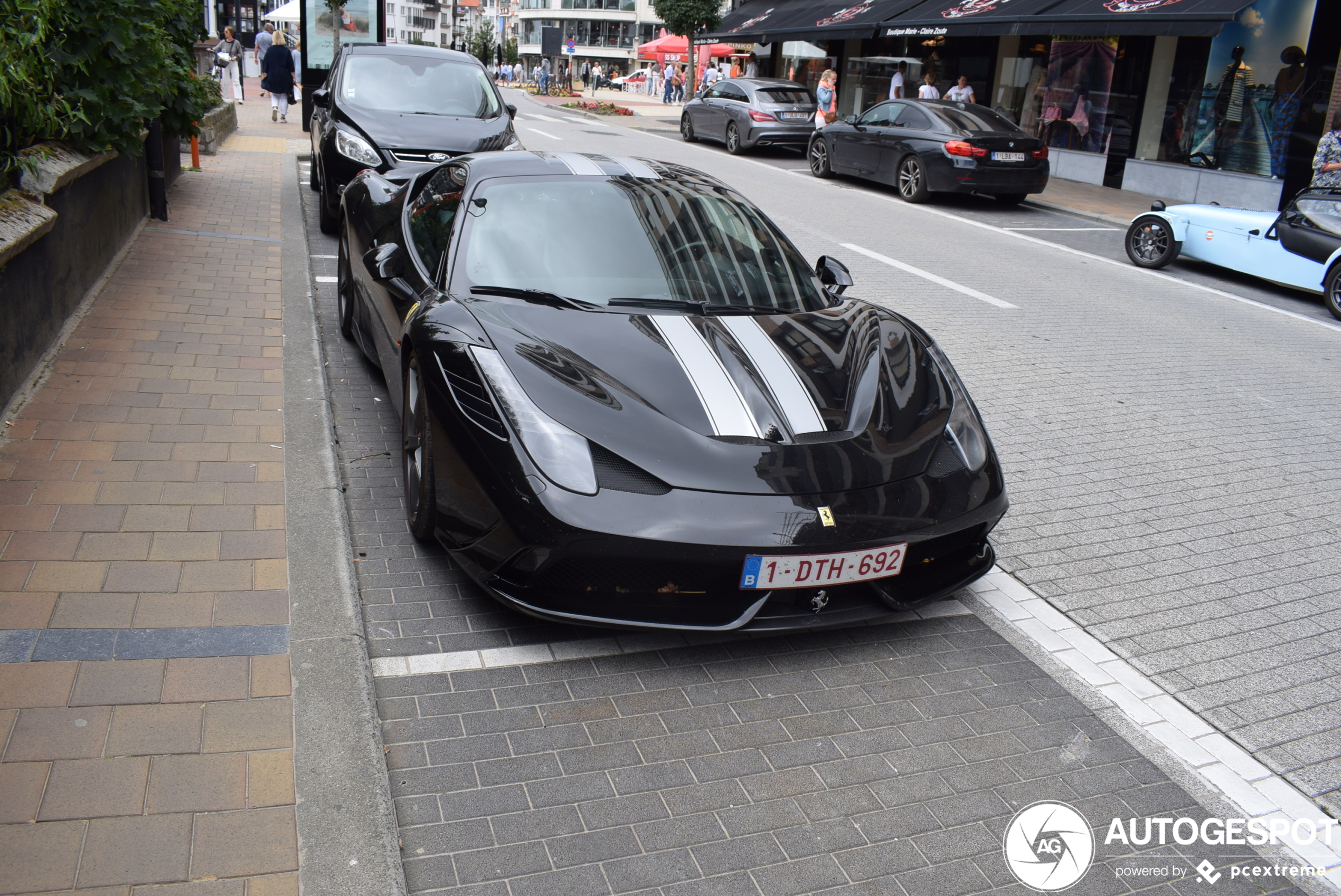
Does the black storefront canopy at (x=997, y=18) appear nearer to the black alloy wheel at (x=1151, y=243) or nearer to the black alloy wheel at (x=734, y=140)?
the black alloy wheel at (x=734, y=140)

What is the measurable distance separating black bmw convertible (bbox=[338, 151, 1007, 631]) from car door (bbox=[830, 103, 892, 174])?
1314cm

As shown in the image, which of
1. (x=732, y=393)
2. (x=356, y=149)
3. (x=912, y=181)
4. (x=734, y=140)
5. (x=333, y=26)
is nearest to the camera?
(x=732, y=393)

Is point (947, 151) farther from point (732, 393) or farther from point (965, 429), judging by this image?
point (732, 393)

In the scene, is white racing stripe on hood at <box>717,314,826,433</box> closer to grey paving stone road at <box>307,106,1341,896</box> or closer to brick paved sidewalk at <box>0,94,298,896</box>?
grey paving stone road at <box>307,106,1341,896</box>

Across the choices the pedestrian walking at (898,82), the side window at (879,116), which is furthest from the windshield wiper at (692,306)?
the pedestrian walking at (898,82)

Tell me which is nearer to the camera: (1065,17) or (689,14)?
(1065,17)

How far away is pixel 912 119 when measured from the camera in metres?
16.4

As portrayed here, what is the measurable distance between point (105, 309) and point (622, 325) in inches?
176

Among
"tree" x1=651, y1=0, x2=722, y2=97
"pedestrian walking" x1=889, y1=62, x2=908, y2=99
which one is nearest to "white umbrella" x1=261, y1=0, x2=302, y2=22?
"tree" x1=651, y1=0, x2=722, y2=97

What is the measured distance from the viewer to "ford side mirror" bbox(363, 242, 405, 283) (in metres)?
4.70

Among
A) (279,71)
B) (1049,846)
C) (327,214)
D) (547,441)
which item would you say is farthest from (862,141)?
(1049,846)

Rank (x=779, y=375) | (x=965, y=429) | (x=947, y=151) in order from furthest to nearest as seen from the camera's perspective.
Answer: (x=947, y=151)
(x=965, y=429)
(x=779, y=375)

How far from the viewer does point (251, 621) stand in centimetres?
337

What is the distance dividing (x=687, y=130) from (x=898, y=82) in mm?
5078
